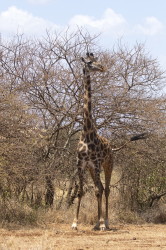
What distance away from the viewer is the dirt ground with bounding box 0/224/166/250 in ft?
30.0

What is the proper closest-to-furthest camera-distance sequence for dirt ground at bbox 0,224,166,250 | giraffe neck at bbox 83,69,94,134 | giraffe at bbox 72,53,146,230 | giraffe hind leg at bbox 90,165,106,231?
1. dirt ground at bbox 0,224,166,250
2. giraffe hind leg at bbox 90,165,106,231
3. giraffe at bbox 72,53,146,230
4. giraffe neck at bbox 83,69,94,134

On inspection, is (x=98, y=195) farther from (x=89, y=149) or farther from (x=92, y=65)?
(x=92, y=65)

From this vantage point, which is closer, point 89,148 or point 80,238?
point 80,238

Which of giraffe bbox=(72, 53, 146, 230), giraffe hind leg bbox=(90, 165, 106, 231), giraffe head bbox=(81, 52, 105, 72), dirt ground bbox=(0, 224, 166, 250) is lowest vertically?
dirt ground bbox=(0, 224, 166, 250)

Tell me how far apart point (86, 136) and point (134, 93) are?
273cm

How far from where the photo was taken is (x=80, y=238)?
34.4 feet

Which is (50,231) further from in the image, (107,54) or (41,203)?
(107,54)

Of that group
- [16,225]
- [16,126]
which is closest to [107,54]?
[16,126]

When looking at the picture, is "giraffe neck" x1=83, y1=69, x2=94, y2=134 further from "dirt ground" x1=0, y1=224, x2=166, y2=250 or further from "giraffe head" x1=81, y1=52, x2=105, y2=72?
"dirt ground" x1=0, y1=224, x2=166, y2=250

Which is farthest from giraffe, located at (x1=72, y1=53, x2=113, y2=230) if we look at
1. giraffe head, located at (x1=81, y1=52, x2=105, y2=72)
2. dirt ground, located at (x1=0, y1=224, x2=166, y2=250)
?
dirt ground, located at (x1=0, y1=224, x2=166, y2=250)

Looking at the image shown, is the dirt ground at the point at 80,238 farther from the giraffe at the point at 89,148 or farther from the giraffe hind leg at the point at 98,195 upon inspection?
the giraffe at the point at 89,148

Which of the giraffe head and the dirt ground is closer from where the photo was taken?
the dirt ground

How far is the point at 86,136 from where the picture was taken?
12.2m

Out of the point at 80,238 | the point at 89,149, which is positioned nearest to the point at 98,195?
the point at 89,149
